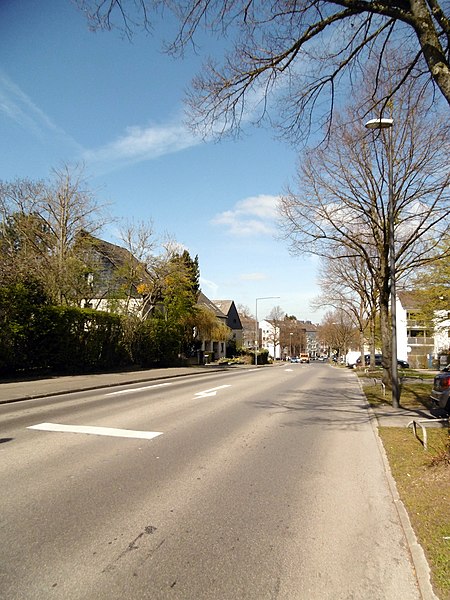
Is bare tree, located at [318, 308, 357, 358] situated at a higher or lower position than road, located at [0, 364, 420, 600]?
higher

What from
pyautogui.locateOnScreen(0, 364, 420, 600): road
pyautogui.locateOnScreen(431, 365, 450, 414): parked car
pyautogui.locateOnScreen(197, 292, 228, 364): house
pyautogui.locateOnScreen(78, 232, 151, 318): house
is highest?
pyautogui.locateOnScreen(78, 232, 151, 318): house

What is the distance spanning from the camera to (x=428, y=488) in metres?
5.28

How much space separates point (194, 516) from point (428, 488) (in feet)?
9.21

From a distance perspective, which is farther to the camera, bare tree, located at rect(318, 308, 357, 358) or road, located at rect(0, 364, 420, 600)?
bare tree, located at rect(318, 308, 357, 358)

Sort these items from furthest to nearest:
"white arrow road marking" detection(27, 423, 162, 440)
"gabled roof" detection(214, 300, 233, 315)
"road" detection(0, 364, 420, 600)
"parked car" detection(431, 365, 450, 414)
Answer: "gabled roof" detection(214, 300, 233, 315) → "parked car" detection(431, 365, 450, 414) → "white arrow road marking" detection(27, 423, 162, 440) → "road" detection(0, 364, 420, 600)

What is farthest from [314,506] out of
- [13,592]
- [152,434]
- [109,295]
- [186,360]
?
[186,360]

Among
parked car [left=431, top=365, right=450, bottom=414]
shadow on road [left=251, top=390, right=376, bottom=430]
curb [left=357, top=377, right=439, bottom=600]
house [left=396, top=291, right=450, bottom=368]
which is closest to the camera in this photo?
curb [left=357, top=377, right=439, bottom=600]

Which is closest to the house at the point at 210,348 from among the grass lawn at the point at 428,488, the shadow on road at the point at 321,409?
the shadow on road at the point at 321,409

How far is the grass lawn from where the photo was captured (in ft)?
11.6

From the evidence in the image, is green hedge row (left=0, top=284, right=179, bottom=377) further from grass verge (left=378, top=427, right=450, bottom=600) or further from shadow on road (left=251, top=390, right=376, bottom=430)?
grass verge (left=378, top=427, right=450, bottom=600)

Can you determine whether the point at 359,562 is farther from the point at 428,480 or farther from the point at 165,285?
the point at 165,285

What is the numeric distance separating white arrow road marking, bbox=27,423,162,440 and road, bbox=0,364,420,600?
0.04 m

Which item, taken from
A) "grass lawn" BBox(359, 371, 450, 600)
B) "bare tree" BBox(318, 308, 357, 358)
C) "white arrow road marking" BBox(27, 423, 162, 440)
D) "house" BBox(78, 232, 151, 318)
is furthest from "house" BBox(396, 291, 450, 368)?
"white arrow road marking" BBox(27, 423, 162, 440)

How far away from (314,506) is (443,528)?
1309mm
